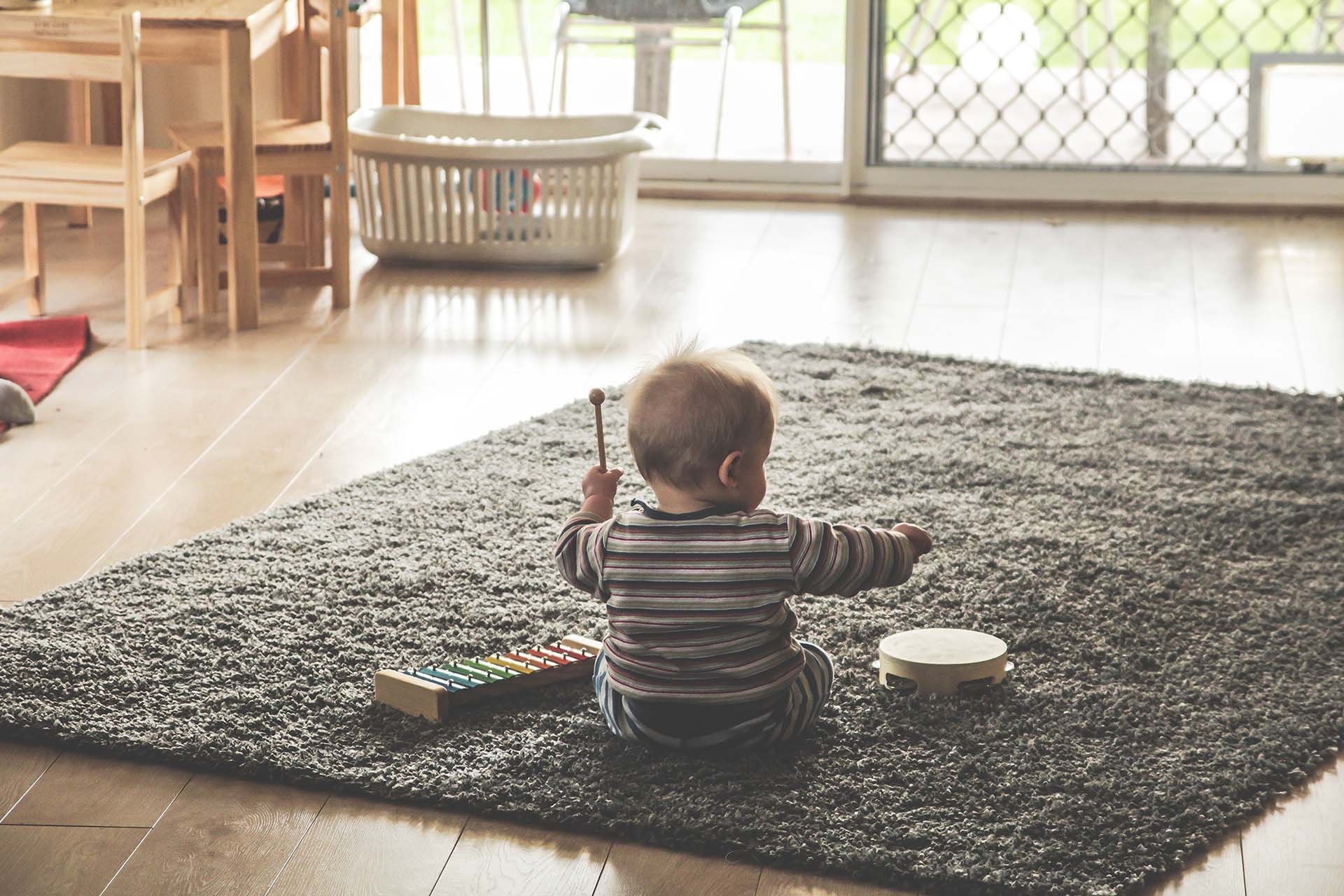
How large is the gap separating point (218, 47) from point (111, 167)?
12.8 inches

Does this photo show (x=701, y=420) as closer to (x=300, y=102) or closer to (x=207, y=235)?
(x=207, y=235)

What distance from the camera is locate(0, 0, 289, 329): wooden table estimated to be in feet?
9.84

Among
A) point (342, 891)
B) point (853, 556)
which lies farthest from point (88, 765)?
point (853, 556)

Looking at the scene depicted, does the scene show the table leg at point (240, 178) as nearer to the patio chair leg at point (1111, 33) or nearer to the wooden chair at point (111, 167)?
the wooden chair at point (111, 167)

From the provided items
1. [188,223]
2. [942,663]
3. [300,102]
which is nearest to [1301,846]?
[942,663]

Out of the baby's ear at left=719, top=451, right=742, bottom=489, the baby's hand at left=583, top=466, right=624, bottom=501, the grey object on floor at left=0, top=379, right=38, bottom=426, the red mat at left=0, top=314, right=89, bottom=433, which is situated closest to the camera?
the baby's ear at left=719, top=451, right=742, bottom=489

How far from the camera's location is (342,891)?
1.44 metres

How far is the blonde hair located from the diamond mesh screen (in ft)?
10.5

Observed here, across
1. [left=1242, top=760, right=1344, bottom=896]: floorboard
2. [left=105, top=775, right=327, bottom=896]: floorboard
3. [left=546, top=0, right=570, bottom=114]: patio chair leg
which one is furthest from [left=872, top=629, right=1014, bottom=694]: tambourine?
[left=546, top=0, right=570, bottom=114]: patio chair leg

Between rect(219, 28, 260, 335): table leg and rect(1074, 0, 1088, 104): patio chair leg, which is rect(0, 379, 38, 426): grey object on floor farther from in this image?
rect(1074, 0, 1088, 104): patio chair leg

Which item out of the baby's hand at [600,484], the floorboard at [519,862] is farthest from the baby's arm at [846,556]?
the floorboard at [519,862]

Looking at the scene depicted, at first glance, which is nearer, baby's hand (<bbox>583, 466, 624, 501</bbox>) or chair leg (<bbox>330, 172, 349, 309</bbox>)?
baby's hand (<bbox>583, 466, 624, 501</bbox>)

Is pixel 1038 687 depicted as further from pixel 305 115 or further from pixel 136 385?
pixel 305 115

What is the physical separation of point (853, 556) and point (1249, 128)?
334cm
